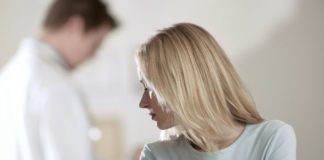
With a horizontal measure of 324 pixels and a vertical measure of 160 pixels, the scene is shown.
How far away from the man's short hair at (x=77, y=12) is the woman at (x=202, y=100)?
70cm

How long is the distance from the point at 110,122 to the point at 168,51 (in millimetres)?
776

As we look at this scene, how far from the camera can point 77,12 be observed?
1.69m

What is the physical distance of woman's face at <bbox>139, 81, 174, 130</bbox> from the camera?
1.01 meters

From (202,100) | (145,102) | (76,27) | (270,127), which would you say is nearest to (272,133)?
(270,127)

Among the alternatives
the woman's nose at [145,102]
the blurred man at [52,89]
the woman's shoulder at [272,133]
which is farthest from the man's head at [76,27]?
the woman's shoulder at [272,133]

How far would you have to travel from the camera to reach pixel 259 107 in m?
1.76

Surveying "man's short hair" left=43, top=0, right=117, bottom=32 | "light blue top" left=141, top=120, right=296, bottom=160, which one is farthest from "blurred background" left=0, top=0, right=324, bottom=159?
"light blue top" left=141, top=120, right=296, bottom=160

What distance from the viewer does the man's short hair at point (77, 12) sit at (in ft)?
5.52

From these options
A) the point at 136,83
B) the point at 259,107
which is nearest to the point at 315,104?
the point at 259,107

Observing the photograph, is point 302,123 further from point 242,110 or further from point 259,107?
point 242,110

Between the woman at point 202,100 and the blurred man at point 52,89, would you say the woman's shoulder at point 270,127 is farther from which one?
the blurred man at point 52,89

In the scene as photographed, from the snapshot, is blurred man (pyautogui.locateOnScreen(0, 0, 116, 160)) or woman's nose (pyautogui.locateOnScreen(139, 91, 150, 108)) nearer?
woman's nose (pyautogui.locateOnScreen(139, 91, 150, 108))

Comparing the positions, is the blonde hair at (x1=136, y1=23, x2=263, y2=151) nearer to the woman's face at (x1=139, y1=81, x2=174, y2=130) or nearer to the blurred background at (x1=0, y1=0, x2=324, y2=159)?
the woman's face at (x1=139, y1=81, x2=174, y2=130)

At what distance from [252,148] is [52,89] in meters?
0.78
